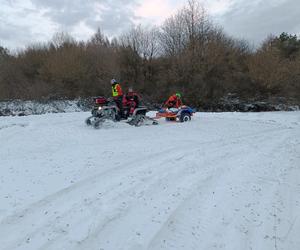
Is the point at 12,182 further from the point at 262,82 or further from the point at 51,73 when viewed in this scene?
the point at 262,82

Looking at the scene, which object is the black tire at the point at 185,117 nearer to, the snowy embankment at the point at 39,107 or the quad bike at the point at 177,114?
the quad bike at the point at 177,114

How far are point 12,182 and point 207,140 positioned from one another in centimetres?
531

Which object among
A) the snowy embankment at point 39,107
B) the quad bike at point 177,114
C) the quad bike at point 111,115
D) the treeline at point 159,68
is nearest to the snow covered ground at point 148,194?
the quad bike at point 111,115

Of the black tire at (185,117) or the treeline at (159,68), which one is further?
the treeline at (159,68)

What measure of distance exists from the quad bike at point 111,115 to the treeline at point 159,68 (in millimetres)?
14380

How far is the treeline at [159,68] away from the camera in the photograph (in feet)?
89.7

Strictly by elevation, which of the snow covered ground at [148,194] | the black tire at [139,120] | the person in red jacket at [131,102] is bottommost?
the snow covered ground at [148,194]

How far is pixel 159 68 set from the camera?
30.3 meters

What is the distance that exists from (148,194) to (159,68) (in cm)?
2639

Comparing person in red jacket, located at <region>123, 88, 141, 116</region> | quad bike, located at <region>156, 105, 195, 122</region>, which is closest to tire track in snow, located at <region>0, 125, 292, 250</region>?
person in red jacket, located at <region>123, 88, 141, 116</region>

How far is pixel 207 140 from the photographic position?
885cm

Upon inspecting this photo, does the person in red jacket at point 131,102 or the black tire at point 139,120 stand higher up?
the person in red jacket at point 131,102

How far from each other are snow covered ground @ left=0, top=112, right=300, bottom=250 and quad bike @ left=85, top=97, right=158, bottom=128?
266 centimetres

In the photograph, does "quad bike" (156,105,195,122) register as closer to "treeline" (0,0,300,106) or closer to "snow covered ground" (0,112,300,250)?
"snow covered ground" (0,112,300,250)
